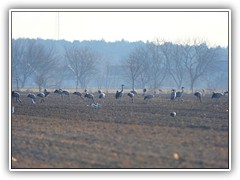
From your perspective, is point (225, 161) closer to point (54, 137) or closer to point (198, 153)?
point (198, 153)

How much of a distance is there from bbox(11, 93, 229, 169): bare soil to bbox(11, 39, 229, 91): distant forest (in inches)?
468

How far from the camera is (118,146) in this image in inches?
477

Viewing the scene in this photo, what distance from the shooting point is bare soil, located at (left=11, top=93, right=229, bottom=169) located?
10648 mm

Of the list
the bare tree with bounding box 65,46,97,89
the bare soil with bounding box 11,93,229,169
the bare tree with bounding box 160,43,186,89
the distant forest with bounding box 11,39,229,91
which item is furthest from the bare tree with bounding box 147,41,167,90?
the bare soil with bounding box 11,93,229,169

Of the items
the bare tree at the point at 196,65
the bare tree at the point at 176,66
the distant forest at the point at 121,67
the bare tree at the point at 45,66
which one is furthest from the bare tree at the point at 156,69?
the bare tree at the point at 45,66

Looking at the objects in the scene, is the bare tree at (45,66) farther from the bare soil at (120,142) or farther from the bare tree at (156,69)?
the bare soil at (120,142)

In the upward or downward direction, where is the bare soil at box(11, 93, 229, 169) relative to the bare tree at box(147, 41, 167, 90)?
downward

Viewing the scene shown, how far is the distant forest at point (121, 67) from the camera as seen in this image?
3291 centimetres

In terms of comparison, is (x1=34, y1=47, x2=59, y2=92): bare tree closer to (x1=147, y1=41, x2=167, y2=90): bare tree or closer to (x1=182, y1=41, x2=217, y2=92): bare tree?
(x1=147, y1=41, x2=167, y2=90): bare tree

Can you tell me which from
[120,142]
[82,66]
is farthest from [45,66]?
[120,142]

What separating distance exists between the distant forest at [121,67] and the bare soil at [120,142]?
39.0ft

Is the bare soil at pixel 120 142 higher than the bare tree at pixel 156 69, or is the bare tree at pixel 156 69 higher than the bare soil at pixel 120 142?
the bare tree at pixel 156 69

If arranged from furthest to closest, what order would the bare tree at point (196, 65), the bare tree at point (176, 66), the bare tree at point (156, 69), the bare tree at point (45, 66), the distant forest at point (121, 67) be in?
the bare tree at point (156, 69) < the bare tree at point (176, 66) < the bare tree at point (196, 65) < the distant forest at point (121, 67) < the bare tree at point (45, 66)

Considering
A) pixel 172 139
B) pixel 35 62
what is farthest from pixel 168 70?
pixel 172 139
